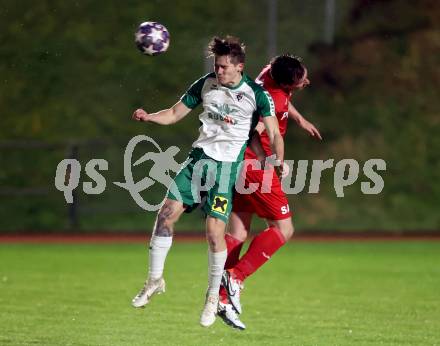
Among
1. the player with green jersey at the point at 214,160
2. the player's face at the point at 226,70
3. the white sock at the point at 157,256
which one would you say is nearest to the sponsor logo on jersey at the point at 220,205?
the player with green jersey at the point at 214,160

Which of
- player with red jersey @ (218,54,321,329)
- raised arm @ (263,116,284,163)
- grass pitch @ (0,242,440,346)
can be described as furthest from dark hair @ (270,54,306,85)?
grass pitch @ (0,242,440,346)

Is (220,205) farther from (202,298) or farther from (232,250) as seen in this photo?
(202,298)

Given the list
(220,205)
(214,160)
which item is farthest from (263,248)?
(214,160)

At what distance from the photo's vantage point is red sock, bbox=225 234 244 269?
8594 millimetres

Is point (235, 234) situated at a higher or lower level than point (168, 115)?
lower

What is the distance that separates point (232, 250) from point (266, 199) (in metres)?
0.56

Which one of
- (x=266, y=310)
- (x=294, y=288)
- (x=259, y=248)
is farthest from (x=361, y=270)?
(x=259, y=248)

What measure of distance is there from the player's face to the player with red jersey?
1.85 ft

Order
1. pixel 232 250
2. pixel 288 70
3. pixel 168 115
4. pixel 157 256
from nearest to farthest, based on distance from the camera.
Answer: pixel 157 256, pixel 168 115, pixel 288 70, pixel 232 250

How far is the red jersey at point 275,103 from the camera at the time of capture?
8336 millimetres

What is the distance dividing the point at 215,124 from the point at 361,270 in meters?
6.94

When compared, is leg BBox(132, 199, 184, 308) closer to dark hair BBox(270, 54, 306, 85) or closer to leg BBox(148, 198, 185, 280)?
leg BBox(148, 198, 185, 280)

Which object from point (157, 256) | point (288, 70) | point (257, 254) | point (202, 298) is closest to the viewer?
point (157, 256)

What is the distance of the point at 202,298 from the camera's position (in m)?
11.3
